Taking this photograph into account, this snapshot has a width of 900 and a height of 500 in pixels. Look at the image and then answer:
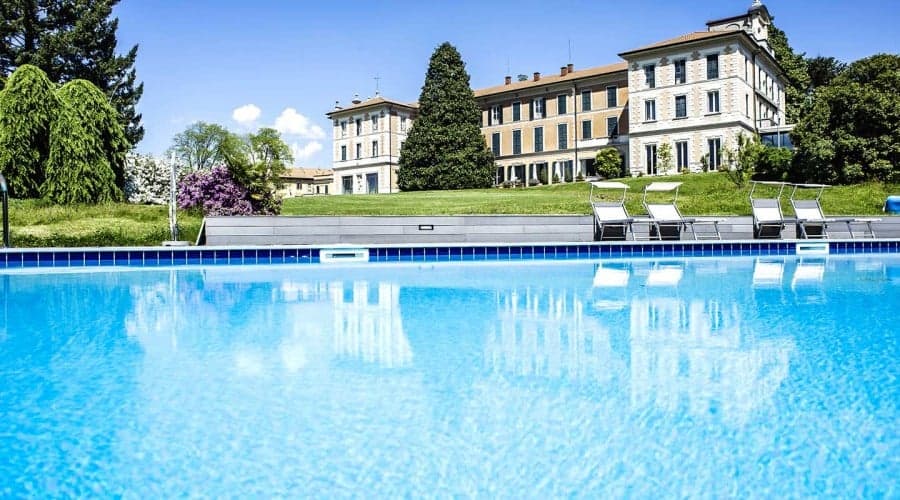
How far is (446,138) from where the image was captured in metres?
36.7

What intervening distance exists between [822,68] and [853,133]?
20.0m

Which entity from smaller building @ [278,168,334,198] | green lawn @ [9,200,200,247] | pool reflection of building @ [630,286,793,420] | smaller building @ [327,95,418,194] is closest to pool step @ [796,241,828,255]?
pool reflection of building @ [630,286,793,420]

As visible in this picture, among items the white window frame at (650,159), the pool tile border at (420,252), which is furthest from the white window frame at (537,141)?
the pool tile border at (420,252)

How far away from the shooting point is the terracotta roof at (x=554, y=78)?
1567 inches

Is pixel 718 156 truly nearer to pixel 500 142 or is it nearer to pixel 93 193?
pixel 500 142

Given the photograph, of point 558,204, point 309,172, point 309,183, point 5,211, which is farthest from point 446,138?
point 309,172

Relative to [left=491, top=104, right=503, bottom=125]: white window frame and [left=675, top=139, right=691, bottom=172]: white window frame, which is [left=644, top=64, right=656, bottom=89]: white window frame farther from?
[left=491, top=104, right=503, bottom=125]: white window frame

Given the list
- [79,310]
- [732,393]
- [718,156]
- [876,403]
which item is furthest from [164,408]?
[718,156]

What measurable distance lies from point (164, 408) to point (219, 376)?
608 mm

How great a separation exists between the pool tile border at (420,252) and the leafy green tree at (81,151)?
20.1ft

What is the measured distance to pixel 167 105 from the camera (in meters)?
31.2

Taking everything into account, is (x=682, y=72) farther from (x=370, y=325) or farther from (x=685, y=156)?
(x=370, y=325)

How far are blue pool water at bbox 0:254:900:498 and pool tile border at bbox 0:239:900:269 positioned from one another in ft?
13.7

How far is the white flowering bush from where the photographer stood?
76.2 feet
